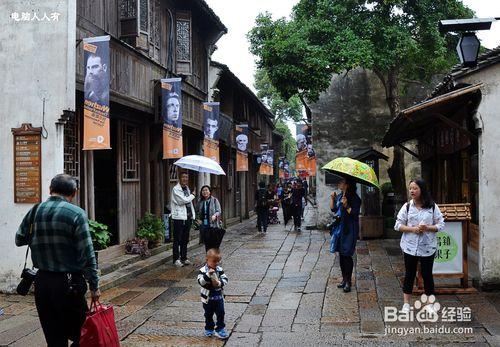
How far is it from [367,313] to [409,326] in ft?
2.54

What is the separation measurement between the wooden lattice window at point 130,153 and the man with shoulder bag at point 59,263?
7512 mm

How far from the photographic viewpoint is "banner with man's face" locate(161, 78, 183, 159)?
12523 mm

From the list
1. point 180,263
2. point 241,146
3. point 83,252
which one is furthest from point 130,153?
point 241,146

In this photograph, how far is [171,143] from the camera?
1258 cm

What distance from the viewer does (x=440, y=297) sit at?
825 centimetres

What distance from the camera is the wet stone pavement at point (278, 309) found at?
21.1 ft

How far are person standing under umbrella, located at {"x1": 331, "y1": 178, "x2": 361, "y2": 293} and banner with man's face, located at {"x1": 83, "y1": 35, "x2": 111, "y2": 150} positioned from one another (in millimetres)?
3989

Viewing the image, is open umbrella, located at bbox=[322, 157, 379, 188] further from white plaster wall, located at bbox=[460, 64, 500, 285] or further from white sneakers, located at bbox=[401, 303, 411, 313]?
white sneakers, located at bbox=[401, 303, 411, 313]

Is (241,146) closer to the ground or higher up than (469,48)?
closer to the ground

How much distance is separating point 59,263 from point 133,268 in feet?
20.8

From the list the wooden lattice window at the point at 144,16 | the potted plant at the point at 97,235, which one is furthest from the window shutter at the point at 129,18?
the potted plant at the point at 97,235

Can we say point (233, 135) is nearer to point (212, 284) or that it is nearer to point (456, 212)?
point (456, 212)

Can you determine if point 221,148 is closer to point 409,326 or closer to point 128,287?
point 128,287

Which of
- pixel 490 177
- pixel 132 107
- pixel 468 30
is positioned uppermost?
pixel 468 30
